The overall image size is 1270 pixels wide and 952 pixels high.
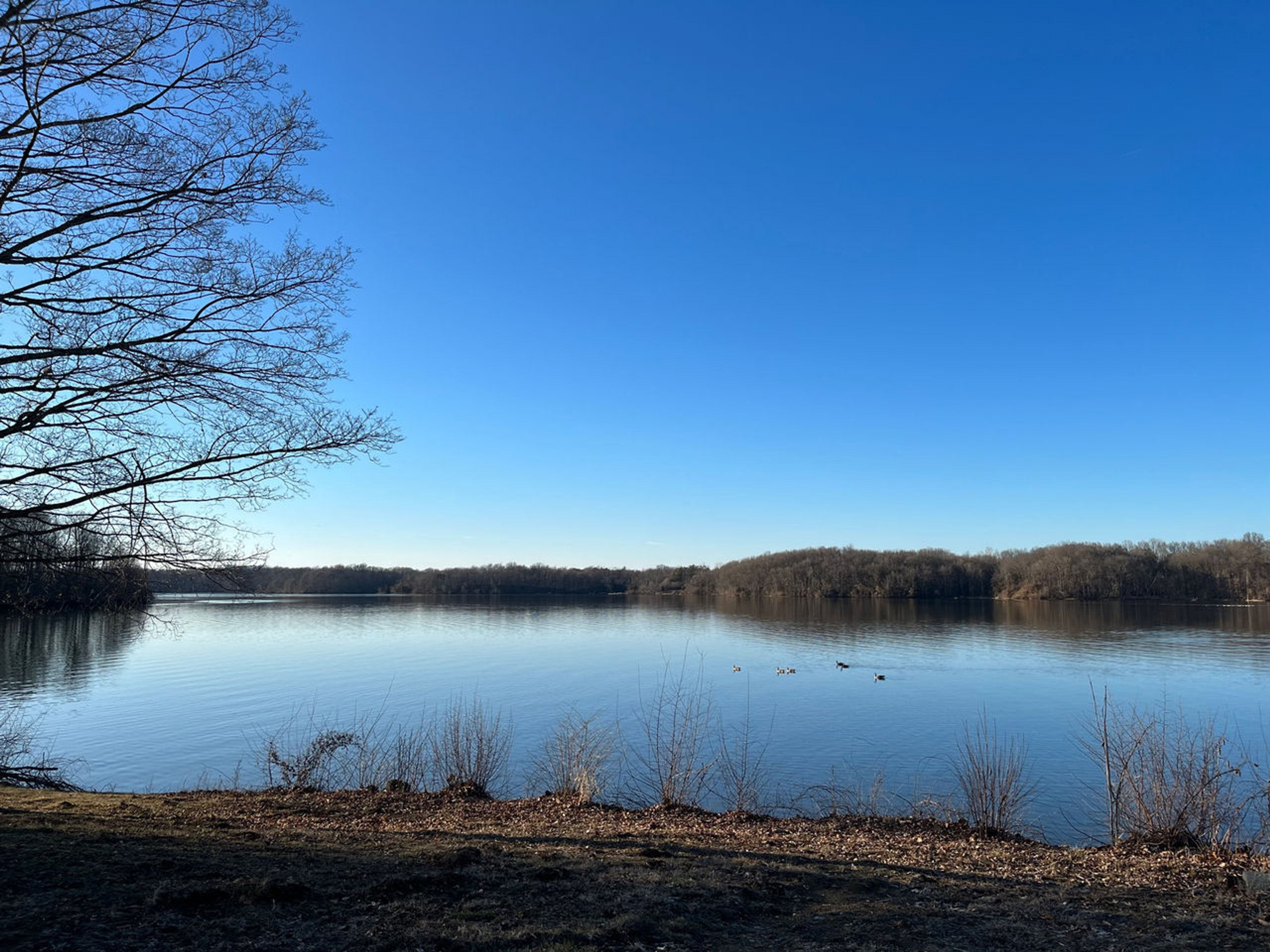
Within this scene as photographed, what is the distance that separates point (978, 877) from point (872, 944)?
2.66m

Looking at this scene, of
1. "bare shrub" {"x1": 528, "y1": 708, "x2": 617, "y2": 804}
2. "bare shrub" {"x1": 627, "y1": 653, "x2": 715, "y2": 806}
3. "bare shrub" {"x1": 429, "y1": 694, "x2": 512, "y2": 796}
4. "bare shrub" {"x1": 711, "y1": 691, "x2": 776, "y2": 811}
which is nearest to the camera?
"bare shrub" {"x1": 528, "y1": 708, "x2": 617, "y2": 804}

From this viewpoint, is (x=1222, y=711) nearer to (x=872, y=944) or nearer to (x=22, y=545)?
(x=872, y=944)

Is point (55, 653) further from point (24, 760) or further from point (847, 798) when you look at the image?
point (847, 798)

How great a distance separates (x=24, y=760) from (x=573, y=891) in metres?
17.9

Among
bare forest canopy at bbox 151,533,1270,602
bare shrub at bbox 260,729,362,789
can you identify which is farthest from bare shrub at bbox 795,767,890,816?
bare forest canopy at bbox 151,533,1270,602

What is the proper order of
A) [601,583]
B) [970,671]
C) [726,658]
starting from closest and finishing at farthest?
[970,671], [726,658], [601,583]

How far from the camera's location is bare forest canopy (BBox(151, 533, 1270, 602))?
393 feet

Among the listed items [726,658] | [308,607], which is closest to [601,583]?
[308,607]

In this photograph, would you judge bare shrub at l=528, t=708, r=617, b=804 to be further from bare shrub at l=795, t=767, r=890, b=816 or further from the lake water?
bare shrub at l=795, t=767, r=890, b=816

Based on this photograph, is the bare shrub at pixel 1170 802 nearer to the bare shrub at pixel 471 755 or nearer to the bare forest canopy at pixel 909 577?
the bare shrub at pixel 471 755

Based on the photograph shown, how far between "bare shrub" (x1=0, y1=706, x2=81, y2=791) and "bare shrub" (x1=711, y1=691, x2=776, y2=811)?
10.5 m

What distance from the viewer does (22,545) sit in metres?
7.90

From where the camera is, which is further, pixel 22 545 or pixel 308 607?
pixel 308 607

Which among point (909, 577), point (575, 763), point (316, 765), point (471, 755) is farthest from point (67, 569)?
point (909, 577)
